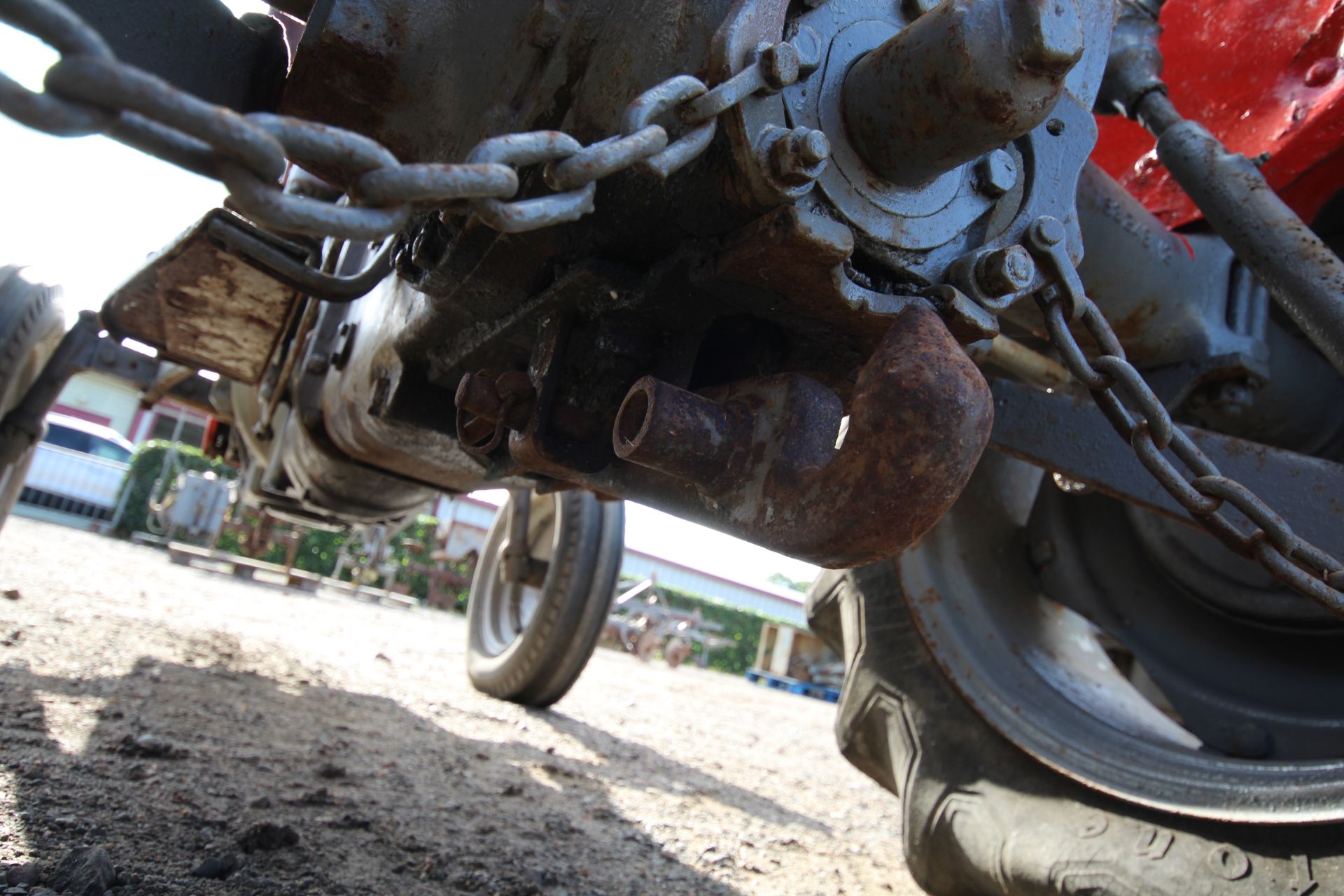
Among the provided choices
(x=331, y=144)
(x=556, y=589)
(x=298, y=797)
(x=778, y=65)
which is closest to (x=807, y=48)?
(x=778, y=65)

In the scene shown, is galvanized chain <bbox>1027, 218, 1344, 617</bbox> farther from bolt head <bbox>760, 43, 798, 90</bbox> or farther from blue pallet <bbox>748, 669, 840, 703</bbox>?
blue pallet <bbox>748, 669, 840, 703</bbox>

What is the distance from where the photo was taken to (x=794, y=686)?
13719mm

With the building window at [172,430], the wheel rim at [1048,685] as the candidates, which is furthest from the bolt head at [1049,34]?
the building window at [172,430]

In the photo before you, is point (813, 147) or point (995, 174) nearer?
point (813, 147)

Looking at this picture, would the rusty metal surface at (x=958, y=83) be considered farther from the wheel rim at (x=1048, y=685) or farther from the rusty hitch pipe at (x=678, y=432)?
the wheel rim at (x=1048, y=685)

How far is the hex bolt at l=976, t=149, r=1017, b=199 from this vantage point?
943 mm

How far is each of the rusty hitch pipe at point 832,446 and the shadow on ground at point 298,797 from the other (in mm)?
906

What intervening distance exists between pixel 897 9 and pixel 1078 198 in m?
0.74

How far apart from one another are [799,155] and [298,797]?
159cm

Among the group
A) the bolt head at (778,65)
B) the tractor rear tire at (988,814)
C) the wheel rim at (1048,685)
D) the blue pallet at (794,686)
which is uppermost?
the bolt head at (778,65)

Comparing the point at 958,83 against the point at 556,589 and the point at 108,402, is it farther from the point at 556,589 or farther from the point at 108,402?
the point at 108,402

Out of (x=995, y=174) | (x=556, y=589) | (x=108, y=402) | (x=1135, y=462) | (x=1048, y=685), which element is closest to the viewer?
(x=995, y=174)

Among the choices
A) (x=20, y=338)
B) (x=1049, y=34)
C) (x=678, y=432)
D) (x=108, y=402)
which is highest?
(x=108, y=402)

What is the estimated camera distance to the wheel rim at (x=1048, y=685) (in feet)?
3.95
